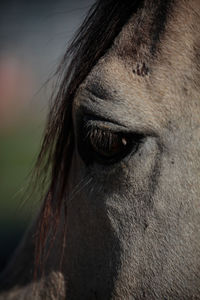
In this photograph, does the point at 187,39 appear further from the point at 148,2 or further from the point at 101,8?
the point at 101,8

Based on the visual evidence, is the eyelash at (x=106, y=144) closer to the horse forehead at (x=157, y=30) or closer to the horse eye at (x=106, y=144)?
the horse eye at (x=106, y=144)

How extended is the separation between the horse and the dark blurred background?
1.22 ft

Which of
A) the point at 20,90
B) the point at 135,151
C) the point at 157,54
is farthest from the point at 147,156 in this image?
the point at 20,90

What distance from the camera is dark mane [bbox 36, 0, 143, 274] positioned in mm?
1455

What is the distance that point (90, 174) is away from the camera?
4.66 ft

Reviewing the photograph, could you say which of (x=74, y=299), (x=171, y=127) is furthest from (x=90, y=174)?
(x=74, y=299)

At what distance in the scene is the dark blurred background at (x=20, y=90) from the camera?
3797 millimetres

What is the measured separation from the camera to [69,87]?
4.88ft

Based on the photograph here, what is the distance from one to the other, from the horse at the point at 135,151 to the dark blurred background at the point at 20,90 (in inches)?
14.7

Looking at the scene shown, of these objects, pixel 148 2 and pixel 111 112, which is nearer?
pixel 111 112

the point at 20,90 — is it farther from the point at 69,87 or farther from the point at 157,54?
the point at 157,54

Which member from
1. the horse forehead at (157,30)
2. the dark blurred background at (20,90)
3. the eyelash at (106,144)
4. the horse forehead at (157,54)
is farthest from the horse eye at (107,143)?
the dark blurred background at (20,90)

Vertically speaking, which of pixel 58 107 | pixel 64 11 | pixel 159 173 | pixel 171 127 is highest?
pixel 64 11

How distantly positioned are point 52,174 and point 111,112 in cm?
42
